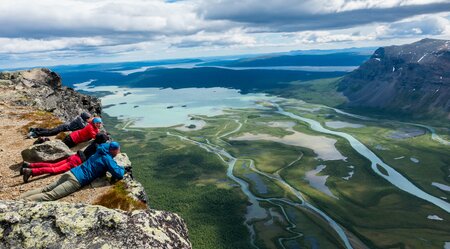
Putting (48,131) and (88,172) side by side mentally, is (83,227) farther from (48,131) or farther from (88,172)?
(48,131)

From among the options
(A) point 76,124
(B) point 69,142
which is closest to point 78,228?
(B) point 69,142

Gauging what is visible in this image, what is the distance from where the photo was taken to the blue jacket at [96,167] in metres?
32.8

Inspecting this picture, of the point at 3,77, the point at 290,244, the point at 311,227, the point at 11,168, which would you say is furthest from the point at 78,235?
the point at 311,227

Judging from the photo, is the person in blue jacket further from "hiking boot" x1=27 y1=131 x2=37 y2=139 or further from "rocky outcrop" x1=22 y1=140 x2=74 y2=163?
"hiking boot" x1=27 y1=131 x2=37 y2=139

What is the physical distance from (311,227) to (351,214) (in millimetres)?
31963

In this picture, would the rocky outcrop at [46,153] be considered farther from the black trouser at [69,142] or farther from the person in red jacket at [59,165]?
the black trouser at [69,142]

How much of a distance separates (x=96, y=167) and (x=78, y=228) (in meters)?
13.0

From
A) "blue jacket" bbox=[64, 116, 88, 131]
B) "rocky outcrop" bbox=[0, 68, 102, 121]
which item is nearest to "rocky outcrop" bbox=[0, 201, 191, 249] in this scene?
"blue jacket" bbox=[64, 116, 88, 131]

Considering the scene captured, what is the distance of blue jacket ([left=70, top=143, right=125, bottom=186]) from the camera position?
108 ft

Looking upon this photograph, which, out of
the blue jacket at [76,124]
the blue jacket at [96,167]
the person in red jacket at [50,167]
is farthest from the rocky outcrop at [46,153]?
the blue jacket at [76,124]

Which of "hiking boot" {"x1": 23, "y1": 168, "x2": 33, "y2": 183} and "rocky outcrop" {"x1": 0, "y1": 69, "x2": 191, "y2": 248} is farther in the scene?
"hiking boot" {"x1": 23, "y1": 168, "x2": 33, "y2": 183}

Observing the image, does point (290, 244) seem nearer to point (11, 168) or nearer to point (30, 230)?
point (11, 168)

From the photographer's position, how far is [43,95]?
312 ft

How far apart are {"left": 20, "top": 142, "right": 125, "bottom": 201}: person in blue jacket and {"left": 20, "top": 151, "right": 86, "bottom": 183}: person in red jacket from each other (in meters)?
4.05
